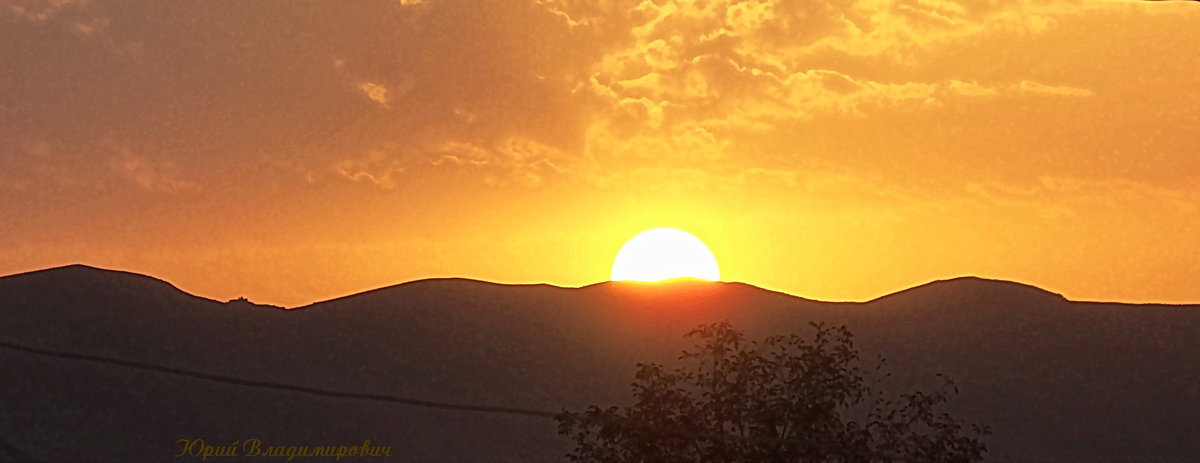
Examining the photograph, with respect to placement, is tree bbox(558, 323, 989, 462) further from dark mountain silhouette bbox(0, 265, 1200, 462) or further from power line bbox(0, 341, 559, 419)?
power line bbox(0, 341, 559, 419)

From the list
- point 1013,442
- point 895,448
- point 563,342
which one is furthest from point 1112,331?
point 895,448

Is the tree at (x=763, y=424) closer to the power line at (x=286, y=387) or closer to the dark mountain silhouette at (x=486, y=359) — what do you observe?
the dark mountain silhouette at (x=486, y=359)

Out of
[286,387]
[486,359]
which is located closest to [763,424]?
[286,387]

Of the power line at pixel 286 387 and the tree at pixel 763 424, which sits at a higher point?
the power line at pixel 286 387

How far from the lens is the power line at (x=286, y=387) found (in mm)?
42875

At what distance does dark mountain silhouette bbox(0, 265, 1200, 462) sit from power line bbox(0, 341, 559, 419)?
39cm

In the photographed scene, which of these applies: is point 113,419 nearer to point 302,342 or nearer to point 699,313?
point 302,342

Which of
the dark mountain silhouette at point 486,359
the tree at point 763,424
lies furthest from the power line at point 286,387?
the tree at point 763,424

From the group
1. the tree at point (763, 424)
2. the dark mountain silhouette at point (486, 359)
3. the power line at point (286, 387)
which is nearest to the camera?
the tree at point (763, 424)

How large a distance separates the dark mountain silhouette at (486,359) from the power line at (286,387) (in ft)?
1.29

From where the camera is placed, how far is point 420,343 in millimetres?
51562

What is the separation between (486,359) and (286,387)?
27.5 feet

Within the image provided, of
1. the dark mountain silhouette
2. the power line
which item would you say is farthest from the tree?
the power line

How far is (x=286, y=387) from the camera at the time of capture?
43875 millimetres
